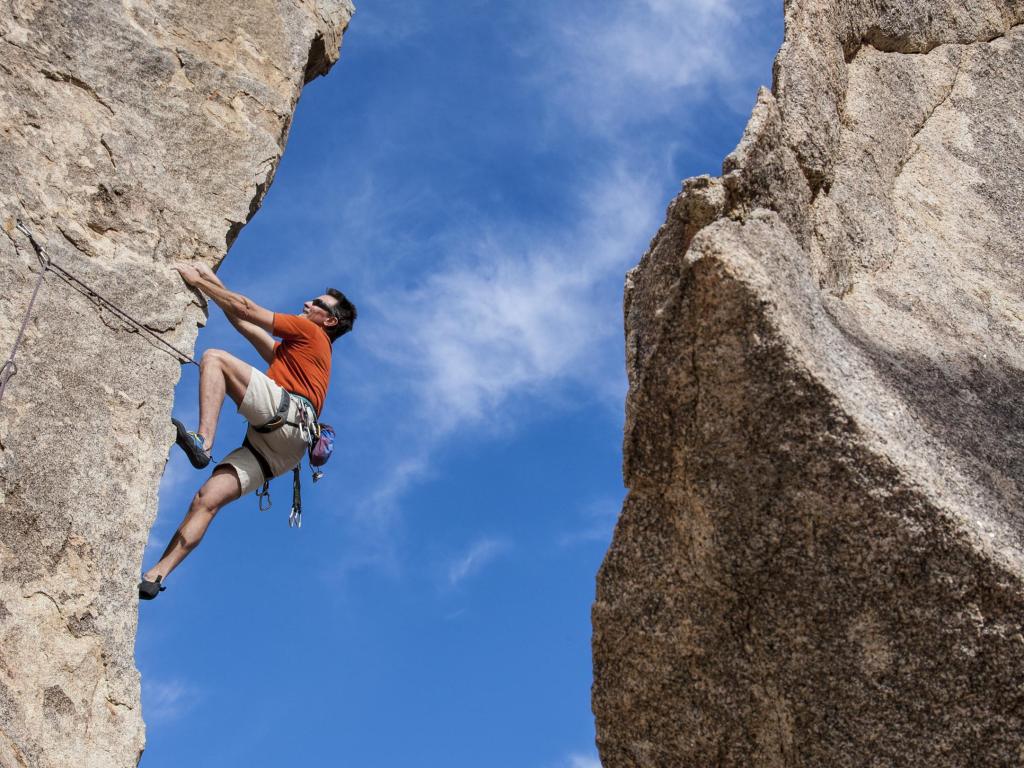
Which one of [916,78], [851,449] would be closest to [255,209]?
[916,78]

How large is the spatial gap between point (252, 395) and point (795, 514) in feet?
13.8

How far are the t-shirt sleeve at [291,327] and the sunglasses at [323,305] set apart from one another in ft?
1.11

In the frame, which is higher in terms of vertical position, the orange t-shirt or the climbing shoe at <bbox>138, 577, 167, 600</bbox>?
the orange t-shirt

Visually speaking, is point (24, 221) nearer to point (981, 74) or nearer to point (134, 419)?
point (134, 419)

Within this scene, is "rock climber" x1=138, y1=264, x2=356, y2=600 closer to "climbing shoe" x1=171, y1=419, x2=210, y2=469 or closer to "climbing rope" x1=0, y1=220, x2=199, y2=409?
"climbing shoe" x1=171, y1=419, x2=210, y2=469

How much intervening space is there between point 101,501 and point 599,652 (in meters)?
3.17

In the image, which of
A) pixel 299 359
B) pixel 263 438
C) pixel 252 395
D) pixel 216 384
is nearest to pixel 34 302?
pixel 216 384

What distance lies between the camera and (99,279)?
21.9ft

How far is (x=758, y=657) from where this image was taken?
375 centimetres

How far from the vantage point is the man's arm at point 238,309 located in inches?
280

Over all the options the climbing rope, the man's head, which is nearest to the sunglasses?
the man's head

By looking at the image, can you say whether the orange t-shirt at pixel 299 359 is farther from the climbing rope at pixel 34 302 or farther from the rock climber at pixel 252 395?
the climbing rope at pixel 34 302

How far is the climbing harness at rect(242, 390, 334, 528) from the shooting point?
23.7 ft

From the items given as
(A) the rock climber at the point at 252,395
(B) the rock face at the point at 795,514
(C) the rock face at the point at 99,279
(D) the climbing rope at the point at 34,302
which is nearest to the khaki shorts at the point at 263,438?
(A) the rock climber at the point at 252,395
